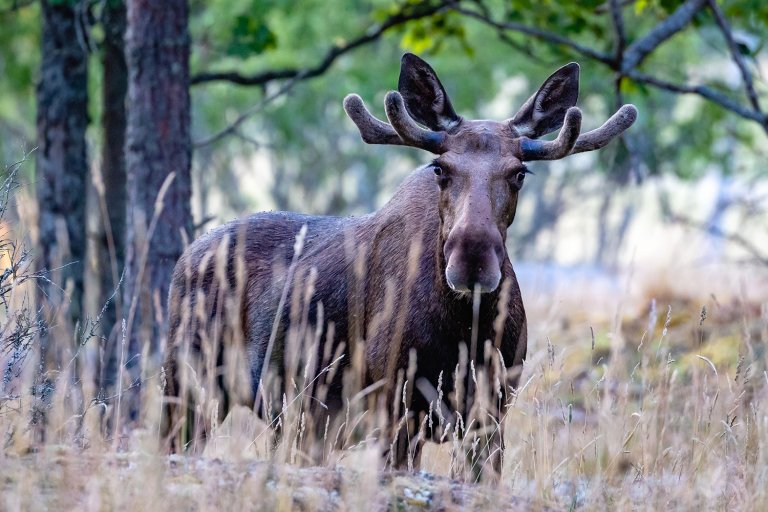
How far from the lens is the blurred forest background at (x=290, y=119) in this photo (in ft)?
26.7

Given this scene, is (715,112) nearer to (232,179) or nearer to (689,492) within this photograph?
(689,492)

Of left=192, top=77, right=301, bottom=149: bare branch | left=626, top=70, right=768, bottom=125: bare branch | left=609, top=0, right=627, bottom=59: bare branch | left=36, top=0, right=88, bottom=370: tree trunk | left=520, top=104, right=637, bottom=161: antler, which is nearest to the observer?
left=520, top=104, right=637, bottom=161: antler

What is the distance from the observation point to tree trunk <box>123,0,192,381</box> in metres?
8.09

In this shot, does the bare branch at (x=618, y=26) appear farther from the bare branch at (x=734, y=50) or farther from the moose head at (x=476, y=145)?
the moose head at (x=476, y=145)

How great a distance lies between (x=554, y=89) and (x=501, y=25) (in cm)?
277

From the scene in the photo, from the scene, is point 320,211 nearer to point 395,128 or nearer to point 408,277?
point 408,277

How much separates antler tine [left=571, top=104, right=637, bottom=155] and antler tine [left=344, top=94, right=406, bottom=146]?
100 centimetres

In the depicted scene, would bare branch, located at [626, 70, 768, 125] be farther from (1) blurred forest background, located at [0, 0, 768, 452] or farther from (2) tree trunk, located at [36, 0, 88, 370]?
(2) tree trunk, located at [36, 0, 88, 370]

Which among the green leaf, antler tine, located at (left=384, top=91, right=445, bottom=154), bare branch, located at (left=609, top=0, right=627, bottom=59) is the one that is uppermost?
the green leaf

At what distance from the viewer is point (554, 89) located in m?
6.45

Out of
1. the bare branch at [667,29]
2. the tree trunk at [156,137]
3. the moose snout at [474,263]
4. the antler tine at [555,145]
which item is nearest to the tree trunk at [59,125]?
the tree trunk at [156,137]

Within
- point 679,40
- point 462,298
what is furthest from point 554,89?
point 679,40

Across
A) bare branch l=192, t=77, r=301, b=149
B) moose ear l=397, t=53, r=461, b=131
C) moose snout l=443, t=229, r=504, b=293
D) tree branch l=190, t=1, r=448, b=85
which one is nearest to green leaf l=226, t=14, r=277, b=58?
tree branch l=190, t=1, r=448, b=85

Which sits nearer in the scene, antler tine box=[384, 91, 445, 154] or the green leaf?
antler tine box=[384, 91, 445, 154]
